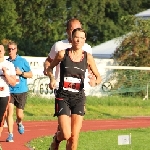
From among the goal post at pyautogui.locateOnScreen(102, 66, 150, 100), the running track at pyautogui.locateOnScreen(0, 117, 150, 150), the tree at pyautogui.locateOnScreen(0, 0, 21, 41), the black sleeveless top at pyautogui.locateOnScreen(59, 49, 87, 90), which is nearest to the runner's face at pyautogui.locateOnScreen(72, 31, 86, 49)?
the black sleeveless top at pyautogui.locateOnScreen(59, 49, 87, 90)

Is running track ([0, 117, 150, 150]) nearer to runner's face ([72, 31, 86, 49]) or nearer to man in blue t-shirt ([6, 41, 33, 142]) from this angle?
man in blue t-shirt ([6, 41, 33, 142])

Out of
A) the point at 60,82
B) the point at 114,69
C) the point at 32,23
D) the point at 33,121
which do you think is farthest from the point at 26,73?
the point at 32,23

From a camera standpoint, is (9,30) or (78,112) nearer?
(78,112)

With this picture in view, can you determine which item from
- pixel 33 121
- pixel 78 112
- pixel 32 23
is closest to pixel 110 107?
pixel 33 121

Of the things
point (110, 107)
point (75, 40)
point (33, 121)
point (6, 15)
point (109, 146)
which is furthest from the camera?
point (6, 15)

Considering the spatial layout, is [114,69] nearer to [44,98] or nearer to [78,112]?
[44,98]

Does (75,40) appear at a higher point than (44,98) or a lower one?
higher

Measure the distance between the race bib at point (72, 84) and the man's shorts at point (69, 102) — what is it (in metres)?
0.06

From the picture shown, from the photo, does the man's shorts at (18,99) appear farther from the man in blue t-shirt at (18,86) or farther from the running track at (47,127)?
the running track at (47,127)

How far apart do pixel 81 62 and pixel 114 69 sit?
874 inches

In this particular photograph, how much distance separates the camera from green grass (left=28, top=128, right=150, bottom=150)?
14.5 meters

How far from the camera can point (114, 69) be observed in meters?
32.9

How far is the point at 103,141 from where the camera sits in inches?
624

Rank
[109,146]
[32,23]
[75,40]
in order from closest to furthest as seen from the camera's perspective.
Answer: [75,40], [109,146], [32,23]
